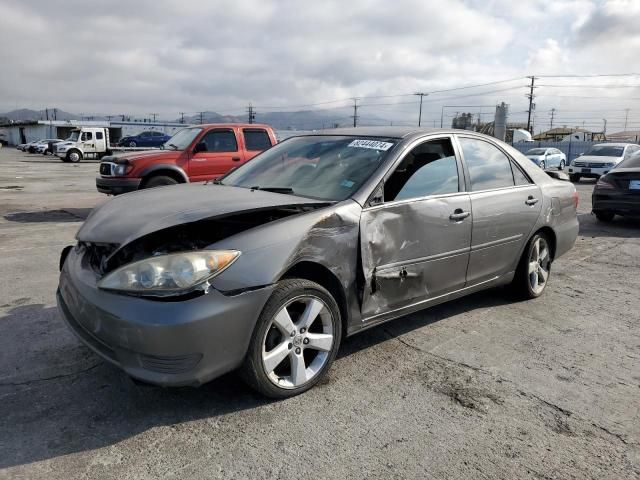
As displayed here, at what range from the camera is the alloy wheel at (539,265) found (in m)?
4.75

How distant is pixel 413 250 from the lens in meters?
3.47

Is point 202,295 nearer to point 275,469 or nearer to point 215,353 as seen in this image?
point 215,353

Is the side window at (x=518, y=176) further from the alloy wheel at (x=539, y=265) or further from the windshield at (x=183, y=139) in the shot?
the windshield at (x=183, y=139)

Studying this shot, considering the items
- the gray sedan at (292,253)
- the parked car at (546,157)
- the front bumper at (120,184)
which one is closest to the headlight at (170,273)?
the gray sedan at (292,253)

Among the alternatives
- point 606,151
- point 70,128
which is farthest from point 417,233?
point 70,128

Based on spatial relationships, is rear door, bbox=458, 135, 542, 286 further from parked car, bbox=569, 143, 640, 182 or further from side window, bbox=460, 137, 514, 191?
parked car, bbox=569, 143, 640, 182

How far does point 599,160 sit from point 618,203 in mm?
11475

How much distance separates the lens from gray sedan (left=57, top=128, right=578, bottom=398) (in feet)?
8.20

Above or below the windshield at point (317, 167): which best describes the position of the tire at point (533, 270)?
below

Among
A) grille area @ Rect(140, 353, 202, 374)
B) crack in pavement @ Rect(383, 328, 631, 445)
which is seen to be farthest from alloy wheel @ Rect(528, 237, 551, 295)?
grille area @ Rect(140, 353, 202, 374)

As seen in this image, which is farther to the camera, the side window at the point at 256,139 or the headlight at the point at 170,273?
the side window at the point at 256,139

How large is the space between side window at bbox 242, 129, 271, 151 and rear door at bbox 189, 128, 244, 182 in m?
0.28

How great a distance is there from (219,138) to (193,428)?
26.4ft

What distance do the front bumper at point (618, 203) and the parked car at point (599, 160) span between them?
10.6m
